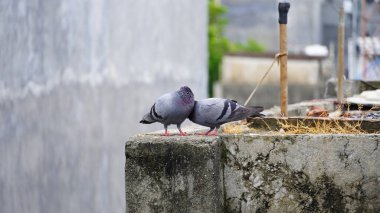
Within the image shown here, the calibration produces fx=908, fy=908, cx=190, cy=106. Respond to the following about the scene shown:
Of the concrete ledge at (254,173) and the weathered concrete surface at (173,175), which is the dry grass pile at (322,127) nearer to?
the concrete ledge at (254,173)

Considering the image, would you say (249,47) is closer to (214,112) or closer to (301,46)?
(301,46)

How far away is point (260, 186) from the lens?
5.72 meters

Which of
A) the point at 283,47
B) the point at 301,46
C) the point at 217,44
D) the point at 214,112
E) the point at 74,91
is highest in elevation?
the point at 283,47

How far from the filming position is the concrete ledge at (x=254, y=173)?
5551 millimetres

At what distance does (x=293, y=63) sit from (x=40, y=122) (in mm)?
17602

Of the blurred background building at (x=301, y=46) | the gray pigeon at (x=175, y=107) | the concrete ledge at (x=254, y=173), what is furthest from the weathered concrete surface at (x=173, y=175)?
the blurred background building at (x=301, y=46)

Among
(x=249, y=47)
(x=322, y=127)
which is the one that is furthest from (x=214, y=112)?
(x=249, y=47)

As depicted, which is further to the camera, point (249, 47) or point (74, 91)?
point (249, 47)

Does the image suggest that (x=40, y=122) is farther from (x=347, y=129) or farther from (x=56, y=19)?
(x=347, y=129)

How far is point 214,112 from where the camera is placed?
575cm

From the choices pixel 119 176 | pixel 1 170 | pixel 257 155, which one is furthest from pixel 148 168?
pixel 119 176

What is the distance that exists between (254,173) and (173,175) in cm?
53

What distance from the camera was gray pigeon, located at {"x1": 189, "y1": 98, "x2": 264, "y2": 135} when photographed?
574 centimetres

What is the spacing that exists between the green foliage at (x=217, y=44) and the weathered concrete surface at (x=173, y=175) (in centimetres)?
2828
